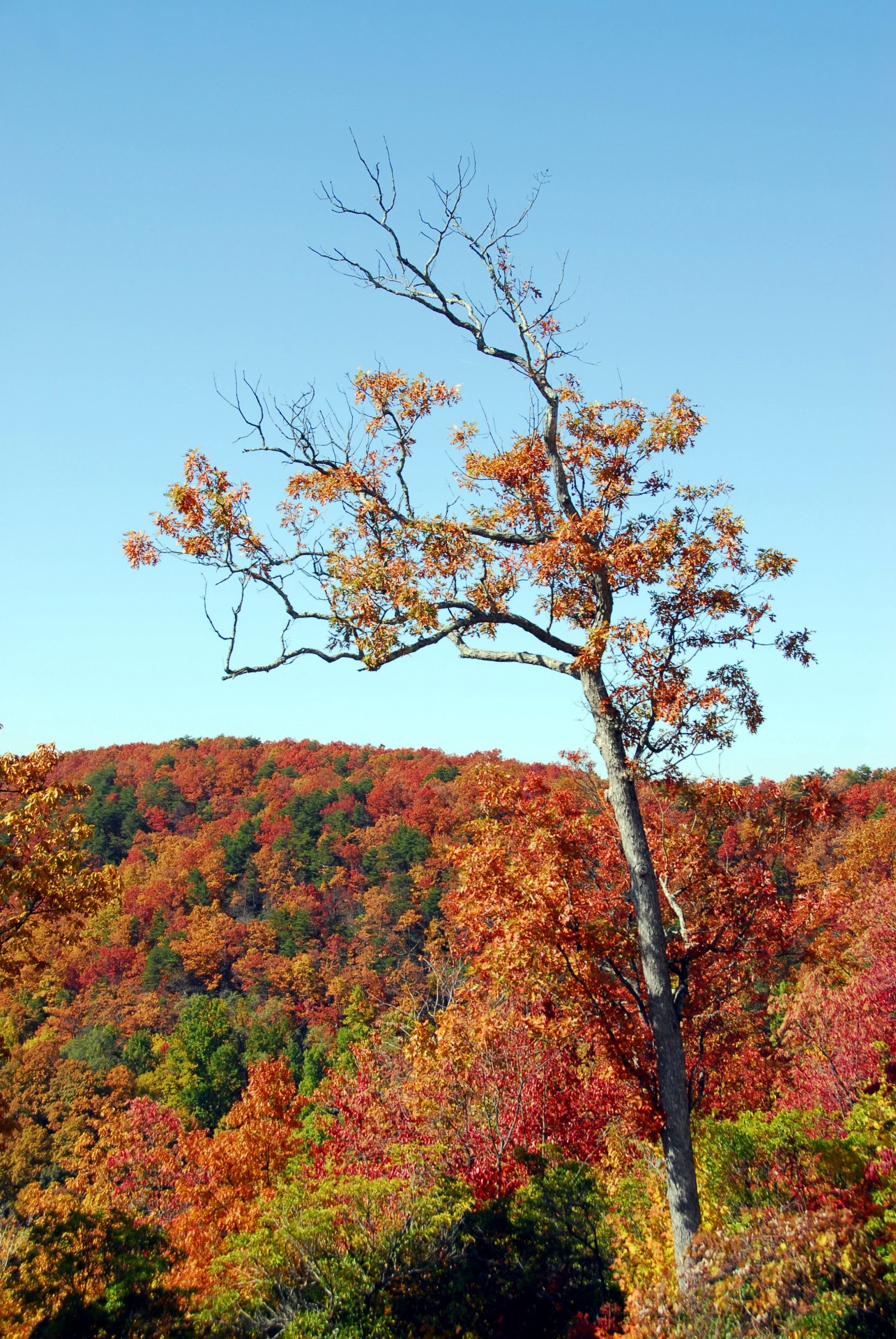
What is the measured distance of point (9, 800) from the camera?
1094 cm

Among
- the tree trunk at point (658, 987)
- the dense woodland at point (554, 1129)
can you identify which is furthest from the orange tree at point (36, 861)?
the tree trunk at point (658, 987)

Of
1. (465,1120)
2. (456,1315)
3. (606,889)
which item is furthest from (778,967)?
(465,1120)

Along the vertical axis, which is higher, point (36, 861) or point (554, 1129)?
point (36, 861)

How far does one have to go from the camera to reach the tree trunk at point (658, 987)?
7.54 m

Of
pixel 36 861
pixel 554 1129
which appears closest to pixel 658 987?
pixel 36 861

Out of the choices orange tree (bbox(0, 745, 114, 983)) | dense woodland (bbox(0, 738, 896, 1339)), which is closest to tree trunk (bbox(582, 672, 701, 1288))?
dense woodland (bbox(0, 738, 896, 1339))

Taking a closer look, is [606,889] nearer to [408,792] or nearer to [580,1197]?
[580,1197]

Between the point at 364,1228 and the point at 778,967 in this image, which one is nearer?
the point at 778,967

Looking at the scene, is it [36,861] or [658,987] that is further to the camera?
[36,861]

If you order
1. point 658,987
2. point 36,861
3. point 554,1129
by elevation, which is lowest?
point 554,1129

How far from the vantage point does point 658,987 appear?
8008mm

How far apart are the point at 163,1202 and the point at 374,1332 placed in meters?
22.9

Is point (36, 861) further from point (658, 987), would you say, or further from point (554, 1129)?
point (554, 1129)

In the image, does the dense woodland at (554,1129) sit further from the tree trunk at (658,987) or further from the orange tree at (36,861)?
the tree trunk at (658,987)
